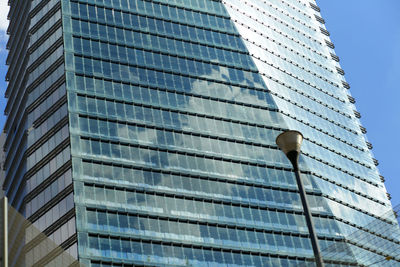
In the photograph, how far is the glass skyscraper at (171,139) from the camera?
9594 centimetres

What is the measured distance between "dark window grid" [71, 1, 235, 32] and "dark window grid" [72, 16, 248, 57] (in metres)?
1.18

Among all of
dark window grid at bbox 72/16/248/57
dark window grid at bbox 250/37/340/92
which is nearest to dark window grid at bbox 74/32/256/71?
dark window grid at bbox 72/16/248/57

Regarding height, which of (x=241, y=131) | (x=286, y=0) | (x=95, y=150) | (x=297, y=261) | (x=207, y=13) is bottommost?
(x=297, y=261)

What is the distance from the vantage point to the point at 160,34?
11738cm

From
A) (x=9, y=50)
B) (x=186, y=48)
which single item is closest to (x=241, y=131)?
(x=186, y=48)

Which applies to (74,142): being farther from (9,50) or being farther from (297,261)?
(9,50)

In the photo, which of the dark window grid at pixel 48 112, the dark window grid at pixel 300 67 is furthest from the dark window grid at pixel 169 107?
the dark window grid at pixel 300 67

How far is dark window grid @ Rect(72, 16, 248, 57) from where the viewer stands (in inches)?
4414

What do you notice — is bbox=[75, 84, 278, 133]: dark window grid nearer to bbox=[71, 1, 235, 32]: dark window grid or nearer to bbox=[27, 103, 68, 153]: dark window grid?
bbox=[27, 103, 68, 153]: dark window grid

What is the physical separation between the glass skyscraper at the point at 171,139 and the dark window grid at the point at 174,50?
0.65 feet

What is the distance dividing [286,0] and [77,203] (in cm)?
7141

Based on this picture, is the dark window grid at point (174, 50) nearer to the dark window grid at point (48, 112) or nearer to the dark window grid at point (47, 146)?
the dark window grid at point (48, 112)

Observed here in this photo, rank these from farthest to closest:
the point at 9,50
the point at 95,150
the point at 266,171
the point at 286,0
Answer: the point at 286,0, the point at 9,50, the point at 266,171, the point at 95,150

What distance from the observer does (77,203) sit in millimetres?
92812
